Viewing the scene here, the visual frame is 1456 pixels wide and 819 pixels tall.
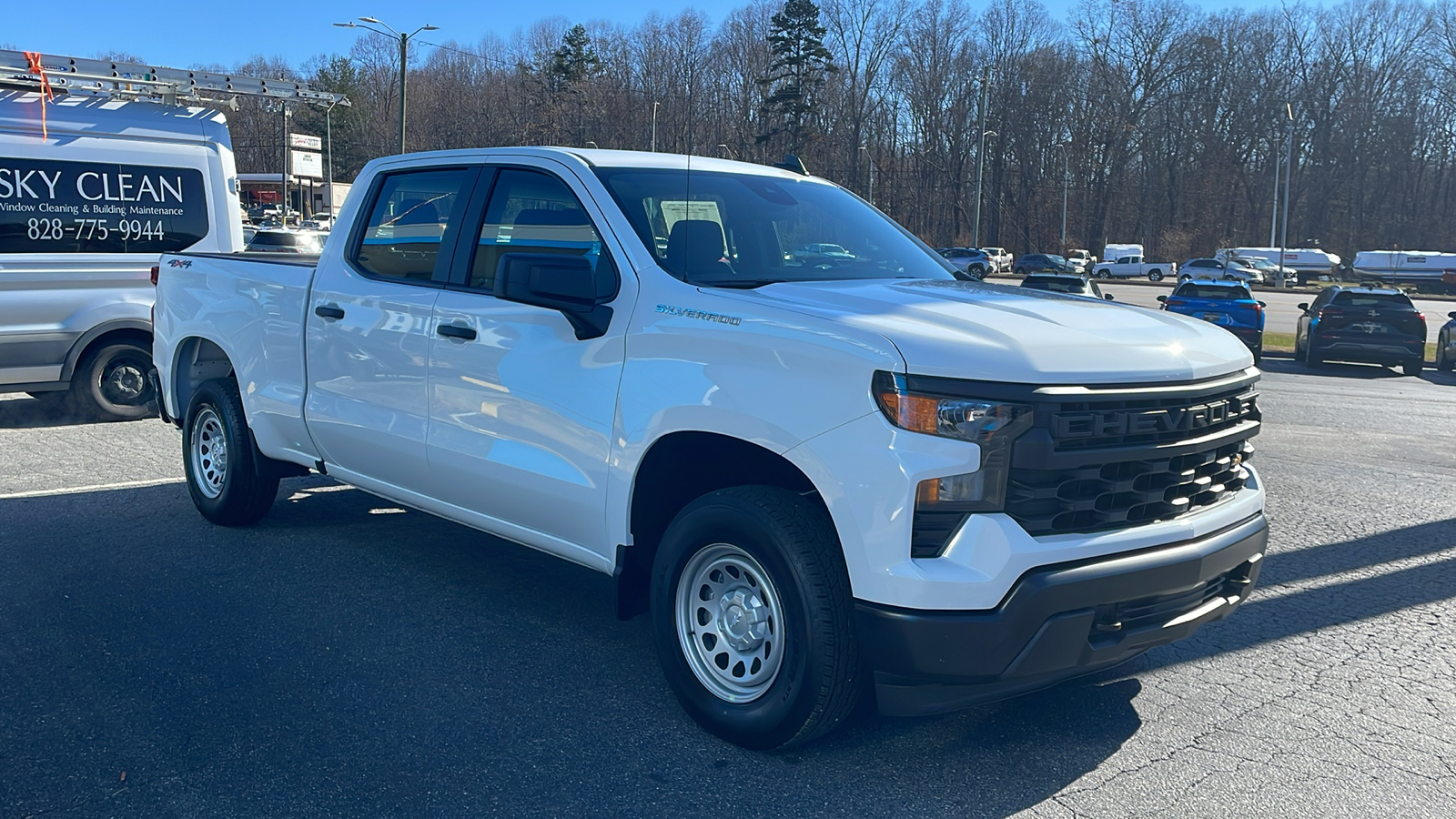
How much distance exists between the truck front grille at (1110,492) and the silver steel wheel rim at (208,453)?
4.76 m

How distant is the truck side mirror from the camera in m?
→ 4.00

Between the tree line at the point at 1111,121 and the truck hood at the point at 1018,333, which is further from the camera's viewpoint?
the tree line at the point at 1111,121

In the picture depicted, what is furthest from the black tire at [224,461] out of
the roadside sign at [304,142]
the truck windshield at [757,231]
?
the roadside sign at [304,142]

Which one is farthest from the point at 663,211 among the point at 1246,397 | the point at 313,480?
the point at 313,480

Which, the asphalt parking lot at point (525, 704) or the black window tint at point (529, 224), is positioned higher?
the black window tint at point (529, 224)

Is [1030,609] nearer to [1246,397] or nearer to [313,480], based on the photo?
[1246,397]

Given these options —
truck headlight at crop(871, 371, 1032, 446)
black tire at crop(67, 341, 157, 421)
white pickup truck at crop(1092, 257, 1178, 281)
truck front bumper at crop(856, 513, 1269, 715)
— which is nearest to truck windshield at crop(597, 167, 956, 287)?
truck headlight at crop(871, 371, 1032, 446)

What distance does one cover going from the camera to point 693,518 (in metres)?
3.80

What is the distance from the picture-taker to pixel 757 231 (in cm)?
470

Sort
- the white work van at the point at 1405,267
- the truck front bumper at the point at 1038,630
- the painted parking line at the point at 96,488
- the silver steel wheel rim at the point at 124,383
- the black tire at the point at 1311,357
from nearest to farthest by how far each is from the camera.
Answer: the truck front bumper at the point at 1038,630 < the painted parking line at the point at 96,488 < the silver steel wheel rim at the point at 124,383 < the black tire at the point at 1311,357 < the white work van at the point at 1405,267

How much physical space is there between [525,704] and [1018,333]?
6.94ft

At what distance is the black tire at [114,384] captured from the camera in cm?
996

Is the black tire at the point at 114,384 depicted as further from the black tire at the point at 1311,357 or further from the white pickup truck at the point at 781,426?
the black tire at the point at 1311,357

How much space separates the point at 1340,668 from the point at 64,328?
9.50m
